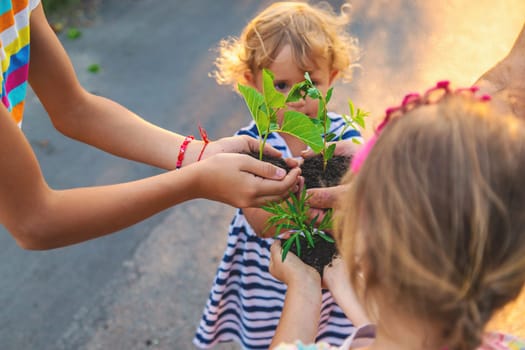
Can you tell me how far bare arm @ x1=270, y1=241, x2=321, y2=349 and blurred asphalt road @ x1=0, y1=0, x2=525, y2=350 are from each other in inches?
49.8

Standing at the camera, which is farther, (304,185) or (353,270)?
(304,185)

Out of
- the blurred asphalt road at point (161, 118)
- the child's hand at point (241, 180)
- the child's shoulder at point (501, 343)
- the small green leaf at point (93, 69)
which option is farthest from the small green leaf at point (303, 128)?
the small green leaf at point (93, 69)

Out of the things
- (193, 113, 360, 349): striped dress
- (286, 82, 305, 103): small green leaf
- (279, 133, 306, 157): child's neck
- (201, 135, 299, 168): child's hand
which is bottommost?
(193, 113, 360, 349): striped dress

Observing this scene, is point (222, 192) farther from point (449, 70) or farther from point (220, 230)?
point (449, 70)

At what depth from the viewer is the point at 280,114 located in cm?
185

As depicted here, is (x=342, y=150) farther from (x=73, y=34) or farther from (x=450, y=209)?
(x=73, y=34)

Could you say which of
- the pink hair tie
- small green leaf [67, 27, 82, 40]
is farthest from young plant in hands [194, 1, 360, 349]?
small green leaf [67, 27, 82, 40]

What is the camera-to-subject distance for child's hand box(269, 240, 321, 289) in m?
1.29

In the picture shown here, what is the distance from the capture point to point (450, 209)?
723 millimetres

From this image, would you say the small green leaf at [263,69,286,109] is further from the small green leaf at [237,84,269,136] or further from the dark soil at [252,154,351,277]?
the dark soil at [252,154,351,277]

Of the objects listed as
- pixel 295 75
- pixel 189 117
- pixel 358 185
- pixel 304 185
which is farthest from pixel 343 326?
pixel 189 117

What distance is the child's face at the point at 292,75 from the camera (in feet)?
5.81

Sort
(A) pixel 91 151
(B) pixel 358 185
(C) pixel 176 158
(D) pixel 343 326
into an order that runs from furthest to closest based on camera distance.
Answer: (A) pixel 91 151, (D) pixel 343 326, (C) pixel 176 158, (B) pixel 358 185

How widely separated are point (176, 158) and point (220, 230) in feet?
4.41
